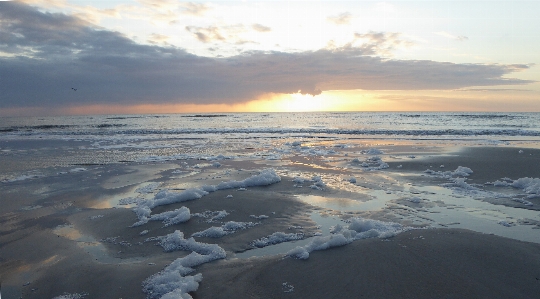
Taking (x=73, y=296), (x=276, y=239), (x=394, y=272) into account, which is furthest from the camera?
(x=276, y=239)

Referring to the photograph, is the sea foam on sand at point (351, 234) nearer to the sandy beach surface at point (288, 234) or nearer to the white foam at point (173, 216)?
the sandy beach surface at point (288, 234)

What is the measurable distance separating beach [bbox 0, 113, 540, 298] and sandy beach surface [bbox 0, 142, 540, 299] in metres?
0.03

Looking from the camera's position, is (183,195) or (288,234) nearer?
(288,234)

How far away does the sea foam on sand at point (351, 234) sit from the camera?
4.65 metres

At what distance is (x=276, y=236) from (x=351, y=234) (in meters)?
1.25

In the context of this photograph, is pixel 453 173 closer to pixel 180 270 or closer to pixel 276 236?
pixel 276 236

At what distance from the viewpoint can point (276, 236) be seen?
5.52 meters

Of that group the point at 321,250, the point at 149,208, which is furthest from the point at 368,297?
the point at 149,208

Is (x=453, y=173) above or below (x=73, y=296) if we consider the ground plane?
above

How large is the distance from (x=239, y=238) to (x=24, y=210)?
18.1 ft

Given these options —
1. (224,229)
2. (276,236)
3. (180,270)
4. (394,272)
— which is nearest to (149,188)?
(224,229)

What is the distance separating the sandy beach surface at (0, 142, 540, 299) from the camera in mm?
3938

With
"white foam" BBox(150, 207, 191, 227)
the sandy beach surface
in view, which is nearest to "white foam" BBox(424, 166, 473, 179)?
the sandy beach surface

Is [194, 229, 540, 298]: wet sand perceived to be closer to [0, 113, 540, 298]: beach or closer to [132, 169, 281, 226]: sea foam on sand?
[0, 113, 540, 298]: beach
